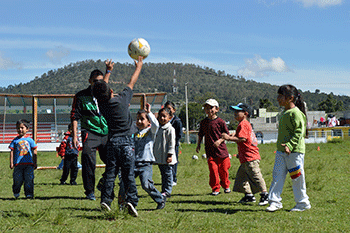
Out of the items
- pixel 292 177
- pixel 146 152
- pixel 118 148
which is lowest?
pixel 292 177

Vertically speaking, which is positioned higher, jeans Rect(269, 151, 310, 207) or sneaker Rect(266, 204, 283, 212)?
jeans Rect(269, 151, 310, 207)

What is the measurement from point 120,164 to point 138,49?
2292 millimetres

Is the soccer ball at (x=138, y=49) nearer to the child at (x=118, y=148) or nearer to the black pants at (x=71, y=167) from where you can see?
the child at (x=118, y=148)

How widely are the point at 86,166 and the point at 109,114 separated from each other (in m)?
1.64

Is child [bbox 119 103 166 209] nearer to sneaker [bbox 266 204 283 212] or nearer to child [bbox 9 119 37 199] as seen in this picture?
sneaker [bbox 266 204 283 212]

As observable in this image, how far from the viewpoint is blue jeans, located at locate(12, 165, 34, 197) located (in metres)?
7.21

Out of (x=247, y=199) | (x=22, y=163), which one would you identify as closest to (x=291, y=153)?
(x=247, y=199)

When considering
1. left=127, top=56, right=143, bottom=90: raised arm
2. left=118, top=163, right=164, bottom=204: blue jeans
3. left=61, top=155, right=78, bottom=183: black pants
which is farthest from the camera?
left=61, top=155, right=78, bottom=183: black pants

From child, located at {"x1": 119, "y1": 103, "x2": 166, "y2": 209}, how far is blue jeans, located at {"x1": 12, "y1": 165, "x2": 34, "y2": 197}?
220cm

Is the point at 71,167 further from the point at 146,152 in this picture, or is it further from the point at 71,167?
the point at 146,152

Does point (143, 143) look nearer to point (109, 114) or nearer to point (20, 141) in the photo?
point (109, 114)

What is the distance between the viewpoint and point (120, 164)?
525 cm

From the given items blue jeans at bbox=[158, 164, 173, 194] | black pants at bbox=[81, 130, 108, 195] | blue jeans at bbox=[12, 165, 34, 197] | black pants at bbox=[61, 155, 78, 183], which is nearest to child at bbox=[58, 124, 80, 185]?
black pants at bbox=[61, 155, 78, 183]

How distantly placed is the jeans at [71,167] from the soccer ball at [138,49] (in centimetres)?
403
